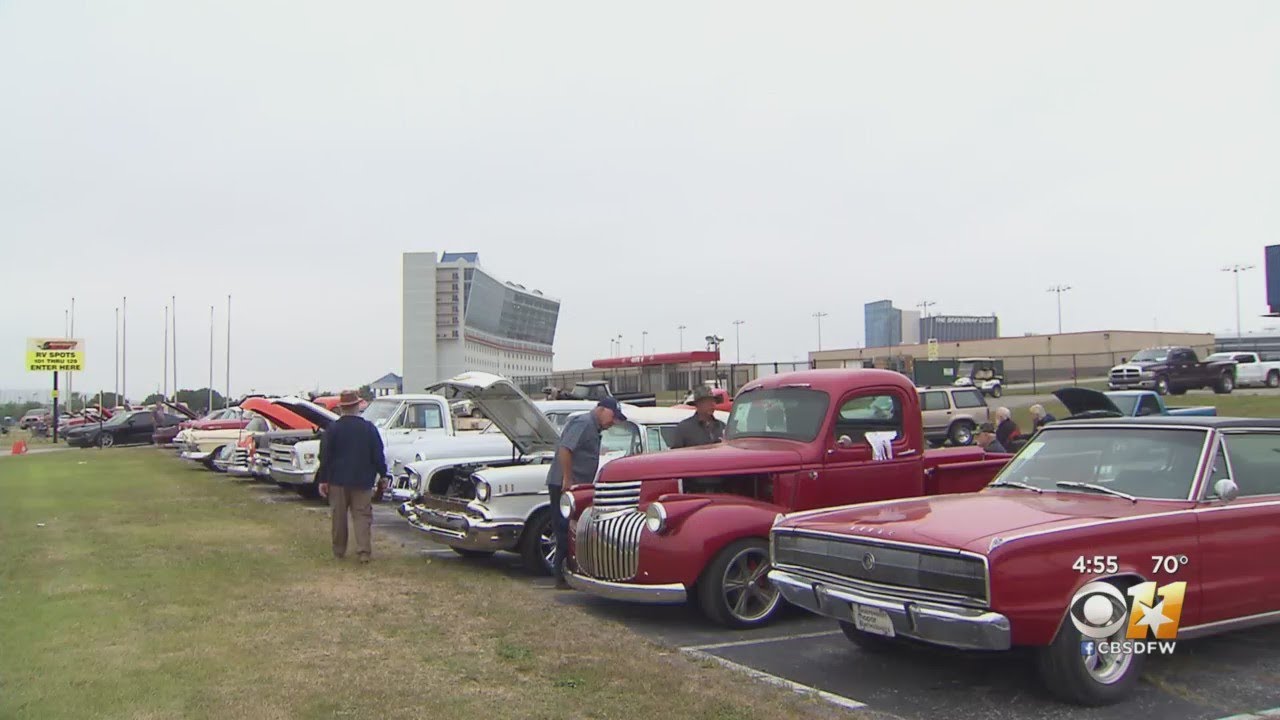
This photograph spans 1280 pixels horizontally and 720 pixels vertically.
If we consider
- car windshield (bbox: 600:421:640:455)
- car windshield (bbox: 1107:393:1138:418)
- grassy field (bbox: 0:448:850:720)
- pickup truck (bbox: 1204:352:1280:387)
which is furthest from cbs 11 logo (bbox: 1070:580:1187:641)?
pickup truck (bbox: 1204:352:1280:387)

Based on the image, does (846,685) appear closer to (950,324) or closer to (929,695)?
(929,695)

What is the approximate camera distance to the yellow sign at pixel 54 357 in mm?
52562

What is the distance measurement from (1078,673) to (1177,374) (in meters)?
34.2

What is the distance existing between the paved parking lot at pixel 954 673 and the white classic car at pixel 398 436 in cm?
842

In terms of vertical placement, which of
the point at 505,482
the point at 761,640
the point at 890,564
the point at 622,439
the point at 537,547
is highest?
the point at 622,439

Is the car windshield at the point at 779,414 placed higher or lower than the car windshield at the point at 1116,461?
higher

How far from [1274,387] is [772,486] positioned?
3861cm

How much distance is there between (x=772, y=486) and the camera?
27.6 feet

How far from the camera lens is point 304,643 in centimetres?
694

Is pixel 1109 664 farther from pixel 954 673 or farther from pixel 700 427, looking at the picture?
pixel 700 427

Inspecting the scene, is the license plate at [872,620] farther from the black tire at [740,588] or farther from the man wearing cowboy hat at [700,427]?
the man wearing cowboy hat at [700,427]

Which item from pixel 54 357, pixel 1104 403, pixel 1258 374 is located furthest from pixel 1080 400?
pixel 54 357

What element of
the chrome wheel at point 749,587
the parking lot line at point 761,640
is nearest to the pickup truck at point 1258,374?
the chrome wheel at point 749,587

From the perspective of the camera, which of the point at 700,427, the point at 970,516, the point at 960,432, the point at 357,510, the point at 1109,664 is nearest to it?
the point at 1109,664
